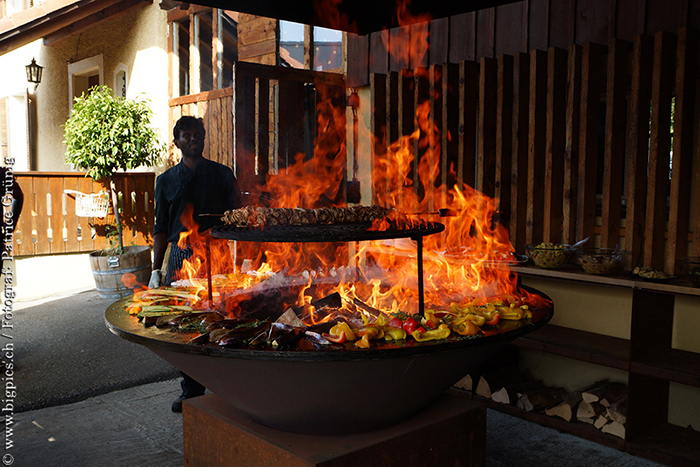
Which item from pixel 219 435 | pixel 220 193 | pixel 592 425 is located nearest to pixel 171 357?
pixel 219 435

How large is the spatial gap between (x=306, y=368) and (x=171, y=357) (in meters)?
0.72

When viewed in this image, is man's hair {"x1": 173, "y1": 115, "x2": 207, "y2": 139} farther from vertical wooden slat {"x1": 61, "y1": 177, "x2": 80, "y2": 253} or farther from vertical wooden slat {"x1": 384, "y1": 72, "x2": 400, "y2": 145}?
vertical wooden slat {"x1": 61, "y1": 177, "x2": 80, "y2": 253}

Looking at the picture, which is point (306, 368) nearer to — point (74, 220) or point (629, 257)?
point (629, 257)

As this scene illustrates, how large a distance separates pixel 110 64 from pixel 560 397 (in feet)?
35.5

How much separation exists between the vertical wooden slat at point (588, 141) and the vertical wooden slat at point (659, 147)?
38 cm

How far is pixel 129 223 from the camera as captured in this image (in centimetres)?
994

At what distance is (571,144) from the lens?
388cm

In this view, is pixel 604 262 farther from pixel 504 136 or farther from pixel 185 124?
pixel 185 124

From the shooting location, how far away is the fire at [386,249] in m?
3.23

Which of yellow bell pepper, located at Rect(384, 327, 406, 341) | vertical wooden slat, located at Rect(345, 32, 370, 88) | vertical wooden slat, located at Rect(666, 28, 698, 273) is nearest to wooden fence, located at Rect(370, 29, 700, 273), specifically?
vertical wooden slat, located at Rect(666, 28, 698, 273)

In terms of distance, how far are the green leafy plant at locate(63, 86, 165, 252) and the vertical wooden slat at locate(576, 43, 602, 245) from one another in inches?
272

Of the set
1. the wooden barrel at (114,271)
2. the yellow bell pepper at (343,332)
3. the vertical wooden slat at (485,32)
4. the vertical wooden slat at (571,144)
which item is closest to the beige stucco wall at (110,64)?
the wooden barrel at (114,271)

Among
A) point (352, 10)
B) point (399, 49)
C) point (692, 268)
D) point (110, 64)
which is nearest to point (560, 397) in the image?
point (692, 268)

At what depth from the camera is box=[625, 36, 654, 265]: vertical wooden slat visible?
353 centimetres
